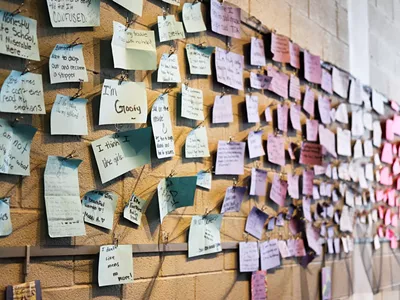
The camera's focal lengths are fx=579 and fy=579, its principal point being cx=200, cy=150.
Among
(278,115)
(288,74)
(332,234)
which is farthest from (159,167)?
(332,234)

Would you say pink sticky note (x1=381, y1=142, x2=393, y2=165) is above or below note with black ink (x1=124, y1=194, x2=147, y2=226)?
above

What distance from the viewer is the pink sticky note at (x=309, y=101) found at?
8.09 ft

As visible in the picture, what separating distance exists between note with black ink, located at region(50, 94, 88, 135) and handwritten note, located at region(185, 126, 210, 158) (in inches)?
16.1

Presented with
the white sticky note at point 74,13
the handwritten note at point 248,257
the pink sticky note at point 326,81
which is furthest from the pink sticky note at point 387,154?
the white sticky note at point 74,13

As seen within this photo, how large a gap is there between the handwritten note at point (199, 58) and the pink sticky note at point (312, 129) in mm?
730

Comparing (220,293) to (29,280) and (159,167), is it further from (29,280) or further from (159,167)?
(29,280)

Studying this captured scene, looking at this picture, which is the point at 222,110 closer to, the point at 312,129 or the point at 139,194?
the point at 139,194

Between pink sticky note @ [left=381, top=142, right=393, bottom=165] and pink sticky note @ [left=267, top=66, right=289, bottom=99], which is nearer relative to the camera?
pink sticky note @ [left=267, top=66, right=289, bottom=99]

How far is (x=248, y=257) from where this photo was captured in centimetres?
204

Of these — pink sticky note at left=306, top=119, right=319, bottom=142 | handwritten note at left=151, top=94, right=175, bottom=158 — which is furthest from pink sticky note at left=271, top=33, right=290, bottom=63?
handwritten note at left=151, top=94, right=175, bottom=158

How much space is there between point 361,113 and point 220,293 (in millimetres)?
1426

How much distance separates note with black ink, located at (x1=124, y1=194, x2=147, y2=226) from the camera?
5.13 ft

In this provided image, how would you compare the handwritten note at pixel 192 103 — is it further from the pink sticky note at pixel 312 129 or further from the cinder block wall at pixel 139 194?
the pink sticky note at pixel 312 129

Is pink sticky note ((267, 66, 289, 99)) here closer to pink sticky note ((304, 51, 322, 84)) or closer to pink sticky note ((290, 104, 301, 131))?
pink sticky note ((290, 104, 301, 131))
